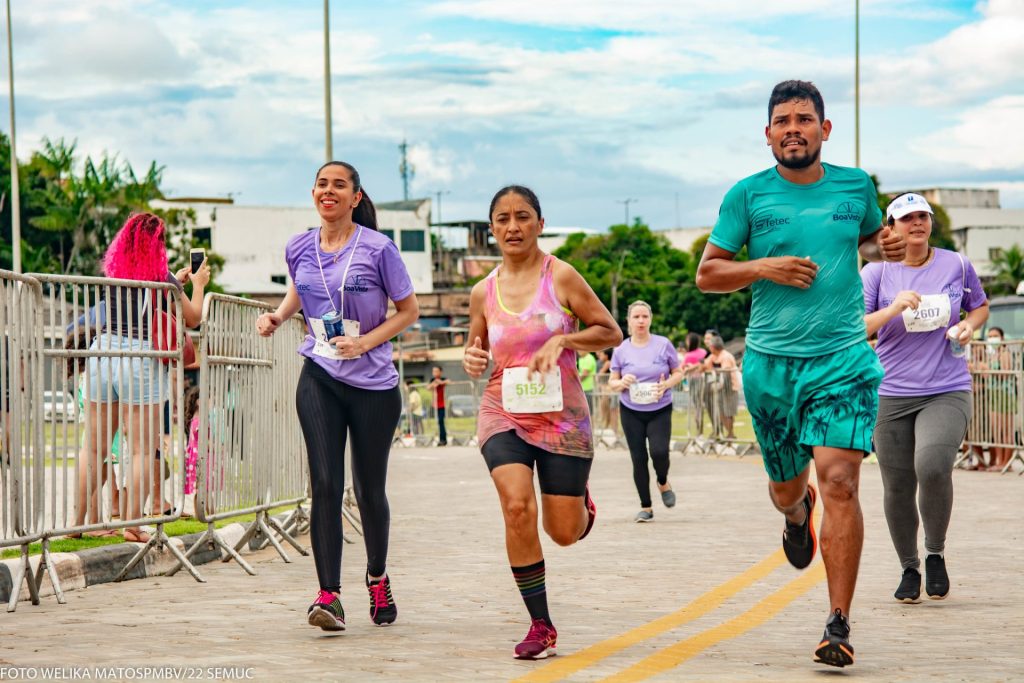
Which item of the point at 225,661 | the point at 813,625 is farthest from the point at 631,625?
the point at 225,661

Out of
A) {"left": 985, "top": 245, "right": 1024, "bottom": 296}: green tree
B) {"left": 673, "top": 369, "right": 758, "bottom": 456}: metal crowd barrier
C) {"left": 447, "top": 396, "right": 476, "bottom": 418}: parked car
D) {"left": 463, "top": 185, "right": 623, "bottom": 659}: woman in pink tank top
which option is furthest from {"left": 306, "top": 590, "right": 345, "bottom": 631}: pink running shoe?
{"left": 985, "top": 245, "right": 1024, "bottom": 296}: green tree

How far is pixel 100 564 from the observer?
9758mm

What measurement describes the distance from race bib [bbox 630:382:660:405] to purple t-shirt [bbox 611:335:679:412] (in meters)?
0.04

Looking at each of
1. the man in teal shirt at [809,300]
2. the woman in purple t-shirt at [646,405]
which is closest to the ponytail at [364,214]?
the man in teal shirt at [809,300]

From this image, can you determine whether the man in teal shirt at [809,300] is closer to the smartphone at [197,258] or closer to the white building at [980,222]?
the smartphone at [197,258]

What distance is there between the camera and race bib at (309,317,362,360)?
759cm

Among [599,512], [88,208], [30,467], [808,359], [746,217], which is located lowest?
[599,512]

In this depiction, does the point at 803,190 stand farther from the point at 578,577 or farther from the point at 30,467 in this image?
the point at 30,467

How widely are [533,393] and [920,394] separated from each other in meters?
2.70

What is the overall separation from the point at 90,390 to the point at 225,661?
3.35m

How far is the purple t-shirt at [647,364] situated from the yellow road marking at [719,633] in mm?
4531

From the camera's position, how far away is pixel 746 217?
6.71m

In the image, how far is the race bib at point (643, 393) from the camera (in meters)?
14.2

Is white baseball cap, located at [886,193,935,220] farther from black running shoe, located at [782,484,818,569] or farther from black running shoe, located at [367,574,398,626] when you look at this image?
black running shoe, located at [367,574,398,626]
